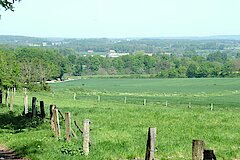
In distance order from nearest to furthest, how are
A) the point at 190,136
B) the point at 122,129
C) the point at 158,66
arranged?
the point at 190,136 → the point at 122,129 → the point at 158,66

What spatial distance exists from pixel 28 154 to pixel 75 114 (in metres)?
14.3

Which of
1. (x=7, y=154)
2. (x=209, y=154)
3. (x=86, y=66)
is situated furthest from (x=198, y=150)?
(x=86, y=66)

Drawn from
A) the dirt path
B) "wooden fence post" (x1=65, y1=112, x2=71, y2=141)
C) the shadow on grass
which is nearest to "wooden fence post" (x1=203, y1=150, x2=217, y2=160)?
the dirt path

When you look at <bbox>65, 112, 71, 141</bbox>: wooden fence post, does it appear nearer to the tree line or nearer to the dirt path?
the dirt path

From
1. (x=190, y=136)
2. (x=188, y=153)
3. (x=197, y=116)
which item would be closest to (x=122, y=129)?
(x=190, y=136)

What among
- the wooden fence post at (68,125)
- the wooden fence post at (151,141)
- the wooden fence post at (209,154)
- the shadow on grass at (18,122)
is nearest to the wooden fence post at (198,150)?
the wooden fence post at (209,154)

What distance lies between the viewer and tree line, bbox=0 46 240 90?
91312 millimetres

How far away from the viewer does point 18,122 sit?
22859 mm

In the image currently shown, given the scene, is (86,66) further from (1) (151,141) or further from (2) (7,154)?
(1) (151,141)

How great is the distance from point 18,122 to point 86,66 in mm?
160021

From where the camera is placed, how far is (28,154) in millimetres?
14344

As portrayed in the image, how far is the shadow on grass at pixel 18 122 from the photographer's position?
68.9 feet

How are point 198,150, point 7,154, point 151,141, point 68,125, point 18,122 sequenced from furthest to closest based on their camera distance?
point 18,122
point 68,125
point 7,154
point 151,141
point 198,150

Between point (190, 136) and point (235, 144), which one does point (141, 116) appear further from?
point (235, 144)
